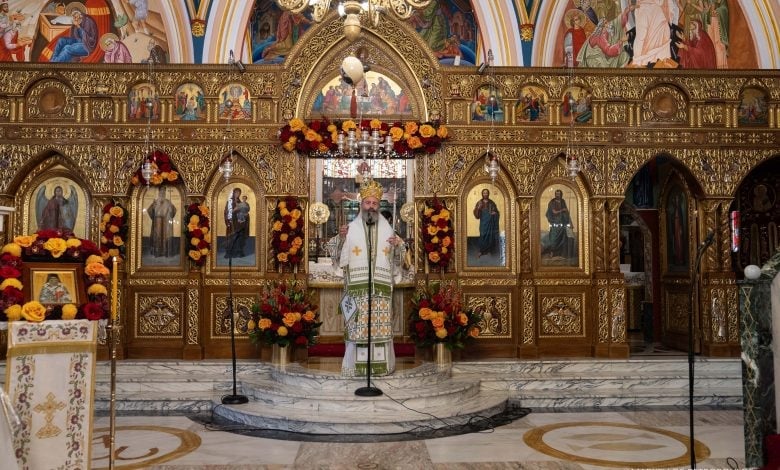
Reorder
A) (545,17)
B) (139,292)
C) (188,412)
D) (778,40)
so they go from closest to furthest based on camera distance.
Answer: (188,412) → (139,292) → (778,40) → (545,17)

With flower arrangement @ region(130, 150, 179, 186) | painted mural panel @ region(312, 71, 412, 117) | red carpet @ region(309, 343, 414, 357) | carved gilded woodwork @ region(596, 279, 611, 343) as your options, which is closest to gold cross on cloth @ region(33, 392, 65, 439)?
red carpet @ region(309, 343, 414, 357)

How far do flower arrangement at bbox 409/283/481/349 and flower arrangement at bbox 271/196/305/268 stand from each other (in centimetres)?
222

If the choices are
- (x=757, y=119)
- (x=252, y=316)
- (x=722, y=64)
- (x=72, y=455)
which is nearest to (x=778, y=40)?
(x=722, y=64)

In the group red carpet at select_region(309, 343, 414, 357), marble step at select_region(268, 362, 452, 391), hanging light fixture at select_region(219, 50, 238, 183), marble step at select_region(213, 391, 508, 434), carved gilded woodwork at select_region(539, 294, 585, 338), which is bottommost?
marble step at select_region(213, 391, 508, 434)

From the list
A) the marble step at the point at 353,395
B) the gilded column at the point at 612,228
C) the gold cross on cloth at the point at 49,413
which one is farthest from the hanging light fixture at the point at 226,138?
the gilded column at the point at 612,228

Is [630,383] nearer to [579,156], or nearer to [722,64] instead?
[579,156]

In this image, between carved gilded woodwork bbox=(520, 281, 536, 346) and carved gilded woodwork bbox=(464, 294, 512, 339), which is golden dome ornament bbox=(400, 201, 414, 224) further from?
carved gilded woodwork bbox=(520, 281, 536, 346)

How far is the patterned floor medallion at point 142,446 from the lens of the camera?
6.59 m

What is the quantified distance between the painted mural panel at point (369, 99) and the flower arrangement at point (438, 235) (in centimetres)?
201

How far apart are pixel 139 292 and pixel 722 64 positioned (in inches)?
495

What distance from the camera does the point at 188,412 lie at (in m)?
9.16

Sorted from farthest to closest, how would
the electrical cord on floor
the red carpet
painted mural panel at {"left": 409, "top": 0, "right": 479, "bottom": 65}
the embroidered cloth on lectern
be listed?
painted mural panel at {"left": 409, "top": 0, "right": 479, "bottom": 65} < the red carpet < the electrical cord on floor < the embroidered cloth on lectern

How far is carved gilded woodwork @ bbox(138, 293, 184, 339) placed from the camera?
11.1 metres

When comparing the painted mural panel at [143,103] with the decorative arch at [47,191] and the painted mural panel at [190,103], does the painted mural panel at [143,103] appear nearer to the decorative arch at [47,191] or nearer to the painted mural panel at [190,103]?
the painted mural panel at [190,103]
